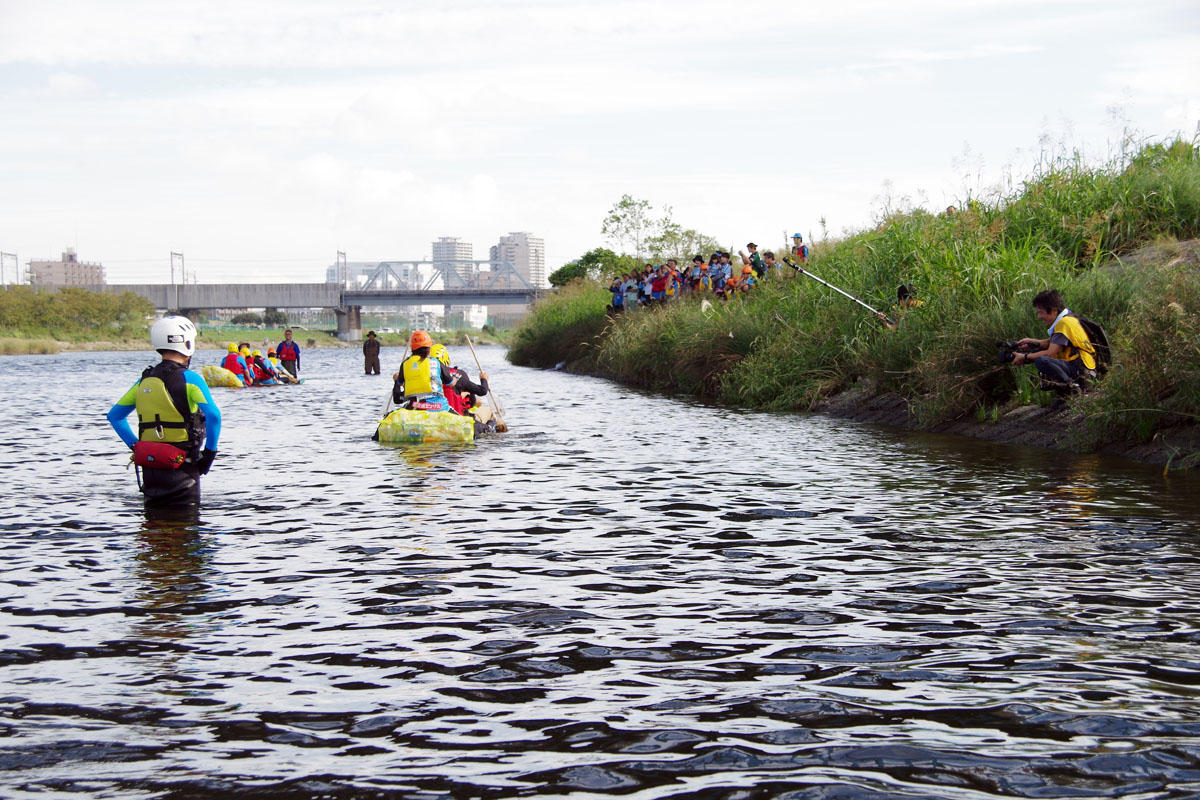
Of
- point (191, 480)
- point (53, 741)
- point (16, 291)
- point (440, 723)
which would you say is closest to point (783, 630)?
point (440, 723)

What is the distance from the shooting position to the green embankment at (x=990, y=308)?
41.0ft

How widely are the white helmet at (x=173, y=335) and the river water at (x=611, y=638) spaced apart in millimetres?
1452

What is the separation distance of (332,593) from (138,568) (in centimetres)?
160

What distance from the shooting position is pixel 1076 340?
1392cm

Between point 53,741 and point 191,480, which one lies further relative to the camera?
point 191,480

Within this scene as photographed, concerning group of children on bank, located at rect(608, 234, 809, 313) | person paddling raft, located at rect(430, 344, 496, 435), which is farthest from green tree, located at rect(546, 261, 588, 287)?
person paddling raft, located at rect(430, 344, 496, 435)

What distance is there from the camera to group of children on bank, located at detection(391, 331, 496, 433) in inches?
639

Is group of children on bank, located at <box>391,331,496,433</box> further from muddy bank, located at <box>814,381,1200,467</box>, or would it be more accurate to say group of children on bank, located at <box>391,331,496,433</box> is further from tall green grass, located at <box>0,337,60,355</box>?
tall green grass, located at <box>0,337,60,355</box>

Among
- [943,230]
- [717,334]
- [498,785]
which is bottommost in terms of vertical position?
[498,785]

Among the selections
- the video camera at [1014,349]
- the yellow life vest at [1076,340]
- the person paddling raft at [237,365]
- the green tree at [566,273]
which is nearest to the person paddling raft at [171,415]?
the video camera at [1014,349]

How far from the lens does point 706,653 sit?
550 cm

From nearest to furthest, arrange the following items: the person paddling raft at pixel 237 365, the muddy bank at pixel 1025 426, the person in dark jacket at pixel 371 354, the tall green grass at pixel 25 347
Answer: the muddy bank at pixel 1025 426 → the person paddling raft at pixel 237 365 → the person in dark jacket at pixel 371 354 → the tall green grass at pixel 25 347

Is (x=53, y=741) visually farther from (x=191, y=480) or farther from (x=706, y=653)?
(x=191, y=480)

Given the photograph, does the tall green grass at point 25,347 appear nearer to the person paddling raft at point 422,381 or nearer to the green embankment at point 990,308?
the green embankment at point 990,308
